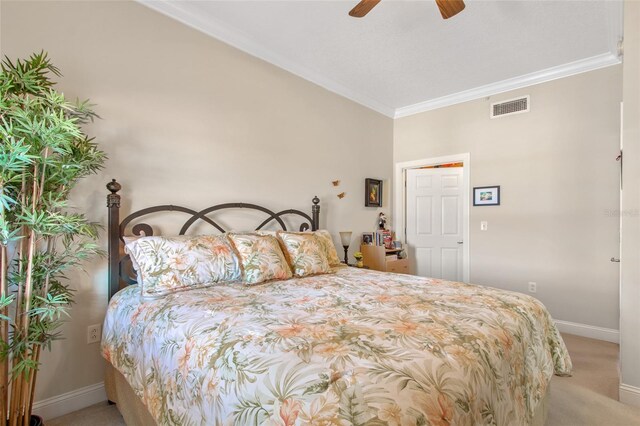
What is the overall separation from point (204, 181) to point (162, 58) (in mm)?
976

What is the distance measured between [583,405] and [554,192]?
7.11 ft

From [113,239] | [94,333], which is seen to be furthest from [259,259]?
[94,333]

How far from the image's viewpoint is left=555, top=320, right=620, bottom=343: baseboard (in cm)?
309

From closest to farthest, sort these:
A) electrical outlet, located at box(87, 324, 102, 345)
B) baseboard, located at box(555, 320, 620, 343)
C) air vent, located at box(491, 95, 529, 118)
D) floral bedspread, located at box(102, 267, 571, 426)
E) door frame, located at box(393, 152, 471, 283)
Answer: floral bedspread, located at box(102, 267, 571, 426), electrical outlet, located at box(87, 324, 102, 345), baseboard, located at box(555, 320, 620, 343), air vent, located at box(491, 95, 529, 118), door frame, located at box(393, 152, 471, 283)

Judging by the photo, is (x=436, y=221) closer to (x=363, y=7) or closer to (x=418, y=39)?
(x=418, y=39)

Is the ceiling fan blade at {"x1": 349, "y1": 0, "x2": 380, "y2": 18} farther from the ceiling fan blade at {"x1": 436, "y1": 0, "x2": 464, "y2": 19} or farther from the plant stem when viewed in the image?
the plant stem

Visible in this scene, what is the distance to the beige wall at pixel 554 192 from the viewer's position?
3.13 m

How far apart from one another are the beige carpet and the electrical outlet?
417 mm

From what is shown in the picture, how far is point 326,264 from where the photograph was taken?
2.56m

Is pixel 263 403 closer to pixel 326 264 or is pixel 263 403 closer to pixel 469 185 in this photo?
pixel 326 264

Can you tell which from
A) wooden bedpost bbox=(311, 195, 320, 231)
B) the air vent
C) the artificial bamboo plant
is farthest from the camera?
the air vent

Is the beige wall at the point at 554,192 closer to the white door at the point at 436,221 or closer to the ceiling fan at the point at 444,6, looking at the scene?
the white door at the point at 436,221

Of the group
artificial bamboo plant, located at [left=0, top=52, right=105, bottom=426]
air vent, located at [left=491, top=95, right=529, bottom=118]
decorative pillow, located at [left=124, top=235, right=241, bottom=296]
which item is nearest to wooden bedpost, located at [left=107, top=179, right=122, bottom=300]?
decorative pillow, located at [left=124, top=235, right=241, bottom=296]

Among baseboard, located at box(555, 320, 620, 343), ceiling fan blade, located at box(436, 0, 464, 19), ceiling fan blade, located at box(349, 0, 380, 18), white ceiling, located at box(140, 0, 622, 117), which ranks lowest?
baseboard, located at box(555, 320, 620, 343)
